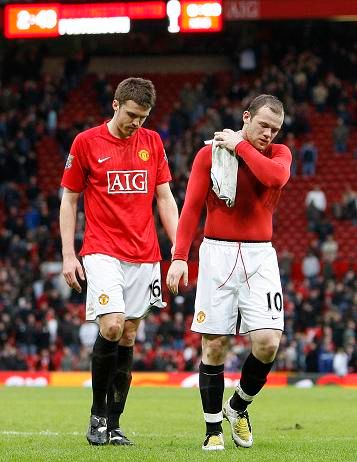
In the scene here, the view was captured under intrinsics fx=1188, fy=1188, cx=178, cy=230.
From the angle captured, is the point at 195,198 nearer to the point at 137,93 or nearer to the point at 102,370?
the point at 137,93

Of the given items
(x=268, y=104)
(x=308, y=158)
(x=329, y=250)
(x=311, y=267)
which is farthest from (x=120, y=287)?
(x=308, y=158)

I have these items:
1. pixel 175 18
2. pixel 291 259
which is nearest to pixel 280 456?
pixel 175 18

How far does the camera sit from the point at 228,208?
782cm

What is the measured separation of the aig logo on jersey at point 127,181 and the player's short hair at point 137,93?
48cm

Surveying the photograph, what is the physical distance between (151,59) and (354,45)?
17.9 ft

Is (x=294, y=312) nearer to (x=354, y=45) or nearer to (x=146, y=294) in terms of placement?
(x=354, y=45)

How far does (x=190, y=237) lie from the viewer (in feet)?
25.6

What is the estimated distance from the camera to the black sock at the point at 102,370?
7.97 metres

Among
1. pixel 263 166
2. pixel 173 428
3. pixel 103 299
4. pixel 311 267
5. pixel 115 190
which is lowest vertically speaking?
pixel 173 428

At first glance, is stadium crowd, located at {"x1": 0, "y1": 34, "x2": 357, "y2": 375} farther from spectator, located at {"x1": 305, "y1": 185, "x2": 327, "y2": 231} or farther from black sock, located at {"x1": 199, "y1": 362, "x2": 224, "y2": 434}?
black sock, located at {"x1": 199, "y1": 362, "x2": 224, "y2": 434}

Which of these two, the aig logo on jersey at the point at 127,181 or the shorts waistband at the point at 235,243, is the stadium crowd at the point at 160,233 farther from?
the shorts waistband at the point at 235,243

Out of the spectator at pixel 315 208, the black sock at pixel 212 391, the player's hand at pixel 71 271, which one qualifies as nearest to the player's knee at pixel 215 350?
the black sock at pixel 212 391

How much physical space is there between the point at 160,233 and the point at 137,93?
1812 cm

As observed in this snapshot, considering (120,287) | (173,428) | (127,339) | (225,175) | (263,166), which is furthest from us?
(173,428)
